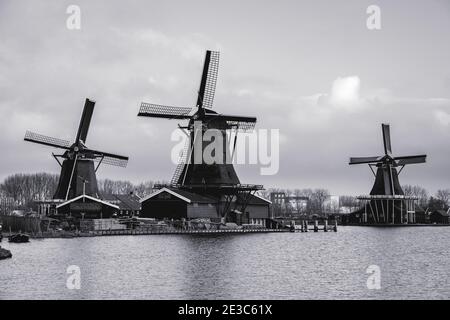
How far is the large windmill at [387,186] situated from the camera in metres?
94.4

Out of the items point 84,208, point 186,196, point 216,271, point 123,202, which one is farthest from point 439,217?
point 216,271

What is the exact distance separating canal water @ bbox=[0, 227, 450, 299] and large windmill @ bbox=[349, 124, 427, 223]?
4495 cm

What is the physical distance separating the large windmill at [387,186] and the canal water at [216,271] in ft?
147

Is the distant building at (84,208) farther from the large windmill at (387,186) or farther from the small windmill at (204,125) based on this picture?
the large windmill at (387,186)

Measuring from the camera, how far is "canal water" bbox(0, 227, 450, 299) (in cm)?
2709

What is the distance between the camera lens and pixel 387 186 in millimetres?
95750

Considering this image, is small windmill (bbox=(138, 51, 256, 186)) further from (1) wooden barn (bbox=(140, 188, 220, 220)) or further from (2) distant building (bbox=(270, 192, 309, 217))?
(2) distant building (bbox=(270, 192, 309, 217))

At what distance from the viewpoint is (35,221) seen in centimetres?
5719

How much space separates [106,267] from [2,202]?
95014 mm

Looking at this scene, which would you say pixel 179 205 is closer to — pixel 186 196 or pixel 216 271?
pixel 186 196

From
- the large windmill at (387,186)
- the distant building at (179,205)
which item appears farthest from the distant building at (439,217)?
the distant building at (179,205)

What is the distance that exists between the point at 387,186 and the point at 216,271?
66368 mm

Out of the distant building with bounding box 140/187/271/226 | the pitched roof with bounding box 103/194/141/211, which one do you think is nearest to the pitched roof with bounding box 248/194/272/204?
the distant building with bounding box 140/187/271/226
